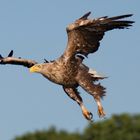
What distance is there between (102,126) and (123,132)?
274 cm

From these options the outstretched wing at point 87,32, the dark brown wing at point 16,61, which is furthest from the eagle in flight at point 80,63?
the dark brown wing at point 16,61

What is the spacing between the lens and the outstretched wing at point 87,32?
39.7 meters

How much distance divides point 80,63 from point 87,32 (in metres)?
1.19

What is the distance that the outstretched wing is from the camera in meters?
39.7

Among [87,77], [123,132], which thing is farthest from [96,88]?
[123,132]

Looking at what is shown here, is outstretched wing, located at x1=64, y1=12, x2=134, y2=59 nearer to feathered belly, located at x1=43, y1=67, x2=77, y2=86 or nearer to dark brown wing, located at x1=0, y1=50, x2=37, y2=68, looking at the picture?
feathered belly, located at x1=43, y1=67, x2=77, y2=86

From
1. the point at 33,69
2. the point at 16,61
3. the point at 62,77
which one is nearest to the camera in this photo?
the point at 62,77

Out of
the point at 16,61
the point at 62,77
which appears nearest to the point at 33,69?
the point at 62,77

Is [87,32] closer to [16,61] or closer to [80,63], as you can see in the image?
[80,63]

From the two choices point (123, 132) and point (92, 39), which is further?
point (123, 132)

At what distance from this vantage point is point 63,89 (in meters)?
40.8

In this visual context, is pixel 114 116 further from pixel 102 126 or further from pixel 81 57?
pixel 81 57

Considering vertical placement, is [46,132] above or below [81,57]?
above

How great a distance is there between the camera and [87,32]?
40.5 m
